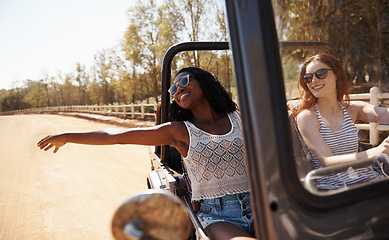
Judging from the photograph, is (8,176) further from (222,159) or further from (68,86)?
(68,86)

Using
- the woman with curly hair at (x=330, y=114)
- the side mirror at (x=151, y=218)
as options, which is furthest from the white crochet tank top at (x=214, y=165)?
the side mirror at (x=151, y=218)

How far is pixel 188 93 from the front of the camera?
203cm

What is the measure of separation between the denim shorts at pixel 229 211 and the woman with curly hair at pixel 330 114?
670 millimetres

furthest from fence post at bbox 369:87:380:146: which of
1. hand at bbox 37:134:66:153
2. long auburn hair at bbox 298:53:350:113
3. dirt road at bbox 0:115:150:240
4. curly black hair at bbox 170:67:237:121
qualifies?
dirt road at bbox 0:115:150:240

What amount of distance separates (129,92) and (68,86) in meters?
35.0

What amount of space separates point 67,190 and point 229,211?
165 inches

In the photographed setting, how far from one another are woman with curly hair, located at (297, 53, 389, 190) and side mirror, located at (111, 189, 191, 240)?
0.60m

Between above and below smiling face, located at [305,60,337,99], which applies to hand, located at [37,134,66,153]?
below

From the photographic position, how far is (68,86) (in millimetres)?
54594

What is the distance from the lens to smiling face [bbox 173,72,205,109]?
202cm

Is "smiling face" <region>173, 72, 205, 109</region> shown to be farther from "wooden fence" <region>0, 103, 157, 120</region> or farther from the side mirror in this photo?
"wooden fence" <region>0, 103, 157, 120</region>

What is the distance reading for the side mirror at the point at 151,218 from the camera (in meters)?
0.71

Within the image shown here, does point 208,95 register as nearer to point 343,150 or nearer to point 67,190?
point 343,150

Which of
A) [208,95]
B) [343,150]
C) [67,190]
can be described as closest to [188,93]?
[208,95]
